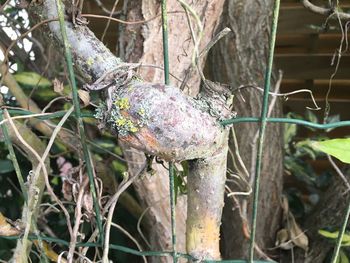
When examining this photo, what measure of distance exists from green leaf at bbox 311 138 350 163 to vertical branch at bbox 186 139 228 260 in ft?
0.36

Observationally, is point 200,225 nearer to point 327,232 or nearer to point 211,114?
point 211,114

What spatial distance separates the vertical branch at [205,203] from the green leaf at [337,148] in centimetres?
11

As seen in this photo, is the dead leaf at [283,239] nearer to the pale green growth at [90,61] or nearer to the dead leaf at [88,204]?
the dead leaf at [88,204]

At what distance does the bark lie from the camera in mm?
1150

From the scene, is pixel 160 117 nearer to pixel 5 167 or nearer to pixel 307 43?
pixel 5 167

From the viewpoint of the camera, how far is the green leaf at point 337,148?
52cm

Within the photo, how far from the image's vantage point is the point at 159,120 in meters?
0.51

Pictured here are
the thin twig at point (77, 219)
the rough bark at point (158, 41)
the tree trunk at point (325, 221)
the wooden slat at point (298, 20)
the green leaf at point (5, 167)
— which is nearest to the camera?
the thin twig at point (77, 219)

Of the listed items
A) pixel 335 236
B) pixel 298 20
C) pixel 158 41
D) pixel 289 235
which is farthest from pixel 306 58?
pixel 158 41

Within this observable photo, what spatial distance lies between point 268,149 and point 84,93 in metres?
0.71

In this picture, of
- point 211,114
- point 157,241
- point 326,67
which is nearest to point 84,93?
point 211,114

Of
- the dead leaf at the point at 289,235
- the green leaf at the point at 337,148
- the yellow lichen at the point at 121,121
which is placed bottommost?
the dead leaf at the point at 289,235

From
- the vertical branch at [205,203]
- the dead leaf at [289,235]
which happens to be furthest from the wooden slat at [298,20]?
Result: the vertical branch at [205,203]

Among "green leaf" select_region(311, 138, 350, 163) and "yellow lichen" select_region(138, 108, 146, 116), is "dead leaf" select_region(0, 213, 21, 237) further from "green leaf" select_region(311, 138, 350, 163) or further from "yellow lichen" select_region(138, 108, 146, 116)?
"green leaf" select_region(311, 138, 350, 163)
